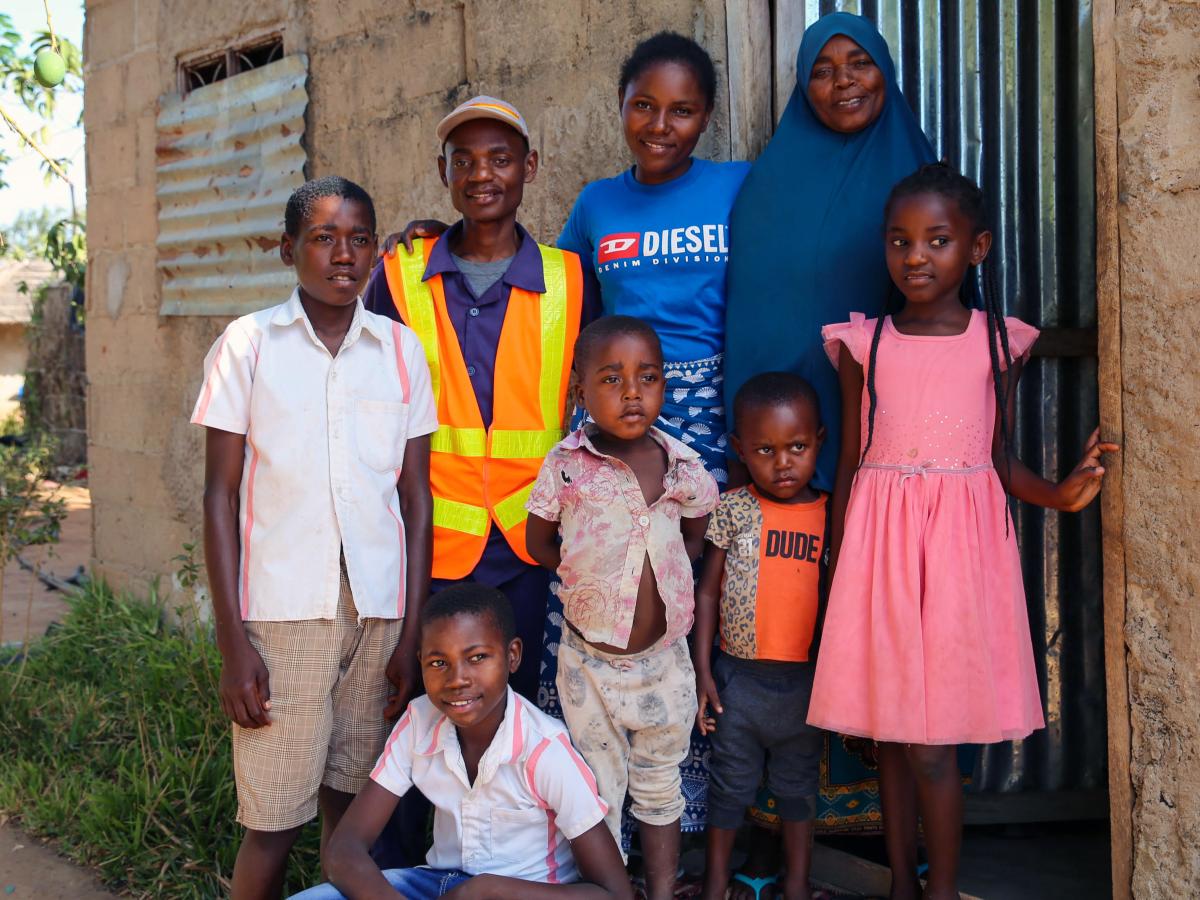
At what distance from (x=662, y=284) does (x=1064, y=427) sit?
119 cm

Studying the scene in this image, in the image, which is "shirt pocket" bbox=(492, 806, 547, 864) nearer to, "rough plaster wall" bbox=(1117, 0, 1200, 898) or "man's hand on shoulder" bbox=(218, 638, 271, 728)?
"man's hand on shoulder" bbox=(218, 638, 271, 728)

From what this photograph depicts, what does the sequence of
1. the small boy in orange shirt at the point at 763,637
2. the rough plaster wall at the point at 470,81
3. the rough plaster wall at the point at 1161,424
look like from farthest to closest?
the rough plaster wall at the point at 470,81, the small boy in orange shirt at the point at 763,637, the rough plaster wall at the point at 1161,424

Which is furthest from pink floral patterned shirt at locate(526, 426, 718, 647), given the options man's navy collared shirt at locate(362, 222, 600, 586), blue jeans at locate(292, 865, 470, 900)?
blue jeans at locate(292, 865, 470, 900)

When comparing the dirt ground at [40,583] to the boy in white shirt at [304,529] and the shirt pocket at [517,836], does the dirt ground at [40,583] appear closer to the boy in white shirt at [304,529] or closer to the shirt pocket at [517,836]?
the boy in white shirt at [304,529]

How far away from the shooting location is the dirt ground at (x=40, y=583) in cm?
570

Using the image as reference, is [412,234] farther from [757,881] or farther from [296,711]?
[757,881]

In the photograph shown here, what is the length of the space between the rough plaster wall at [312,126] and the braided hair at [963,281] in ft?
2.53

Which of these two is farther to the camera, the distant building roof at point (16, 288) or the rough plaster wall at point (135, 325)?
the distant building roof at point (16, 288)

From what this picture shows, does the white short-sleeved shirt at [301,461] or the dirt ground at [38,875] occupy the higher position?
the white short-sleeved shirt at [301,461]

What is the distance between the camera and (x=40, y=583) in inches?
277

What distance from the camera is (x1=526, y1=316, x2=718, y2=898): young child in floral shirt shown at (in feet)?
7.11

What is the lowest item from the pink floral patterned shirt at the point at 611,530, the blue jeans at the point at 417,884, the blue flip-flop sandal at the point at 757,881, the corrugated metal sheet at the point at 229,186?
the blue flip-flop sandal at the point at 757,881

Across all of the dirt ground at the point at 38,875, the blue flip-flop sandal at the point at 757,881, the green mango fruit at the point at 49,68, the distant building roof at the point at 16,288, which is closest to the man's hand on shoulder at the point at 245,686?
the blue flip-flop sandal at the point at 757,881

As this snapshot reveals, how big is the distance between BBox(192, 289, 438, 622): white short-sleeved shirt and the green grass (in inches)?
43.6
